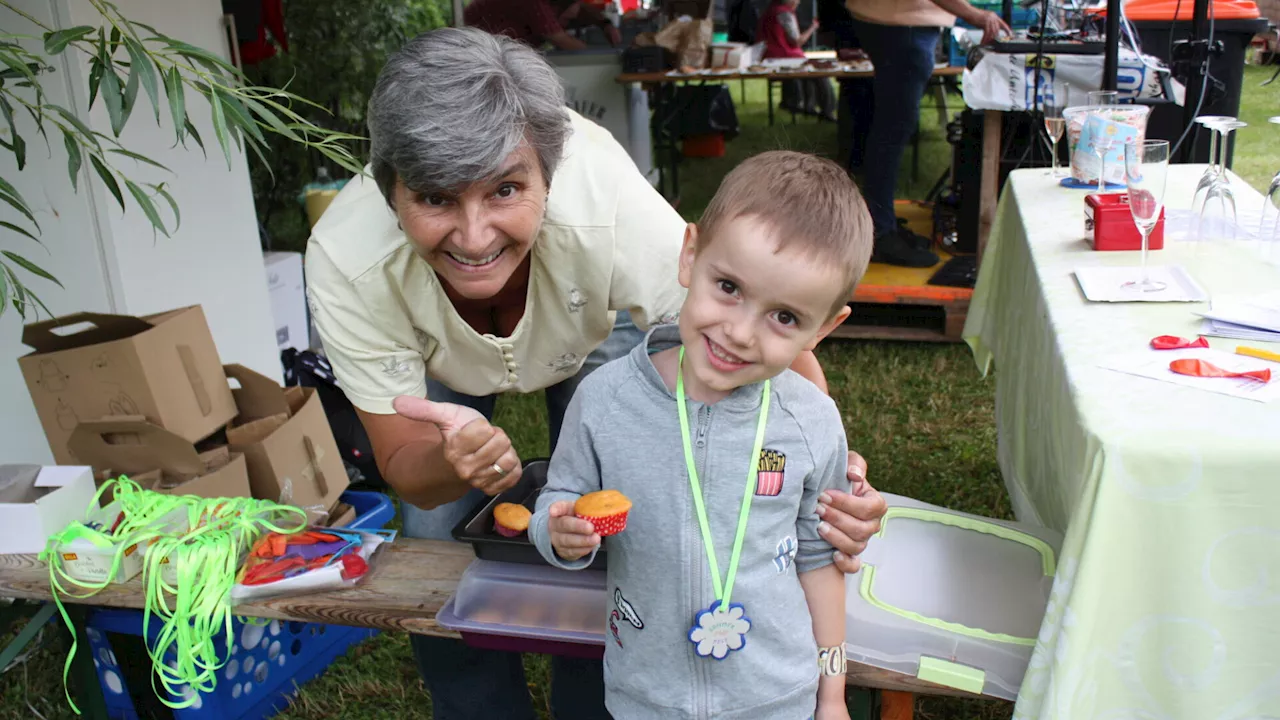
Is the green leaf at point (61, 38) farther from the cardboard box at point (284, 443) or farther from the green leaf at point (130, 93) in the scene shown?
the cardboard box at point (284, 443)

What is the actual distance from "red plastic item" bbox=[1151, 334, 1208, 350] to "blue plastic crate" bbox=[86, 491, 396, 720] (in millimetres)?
1783

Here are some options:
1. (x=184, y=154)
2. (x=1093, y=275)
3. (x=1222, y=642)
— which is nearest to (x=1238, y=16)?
(x=1093, y=275)

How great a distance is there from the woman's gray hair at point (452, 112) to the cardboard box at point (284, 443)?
1.41 meters

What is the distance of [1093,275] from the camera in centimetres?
210

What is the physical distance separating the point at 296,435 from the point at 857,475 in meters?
1.83

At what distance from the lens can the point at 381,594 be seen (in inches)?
75.9

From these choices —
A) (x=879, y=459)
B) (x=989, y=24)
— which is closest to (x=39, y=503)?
(x=879, y=459)

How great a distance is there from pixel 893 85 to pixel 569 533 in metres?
3.89

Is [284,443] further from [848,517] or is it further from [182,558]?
[848,517]

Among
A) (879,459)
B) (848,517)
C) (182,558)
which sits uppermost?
(848,517)

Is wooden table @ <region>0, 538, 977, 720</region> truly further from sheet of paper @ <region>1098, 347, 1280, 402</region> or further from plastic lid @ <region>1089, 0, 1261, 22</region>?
plastic lid @ <region>1089, 0, 1261, 22</region>

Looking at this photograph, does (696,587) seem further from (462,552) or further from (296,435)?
(296,435)

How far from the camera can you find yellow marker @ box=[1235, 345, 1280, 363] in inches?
65.0

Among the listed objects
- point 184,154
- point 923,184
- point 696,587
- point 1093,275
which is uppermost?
point 184,154
